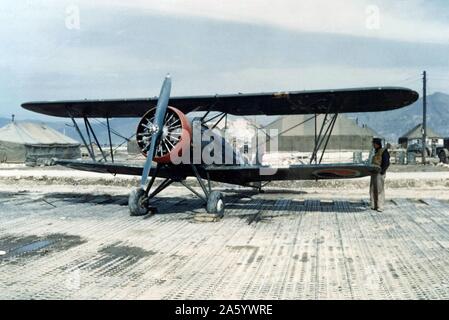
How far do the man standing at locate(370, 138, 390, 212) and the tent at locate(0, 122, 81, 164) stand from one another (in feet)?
93.8

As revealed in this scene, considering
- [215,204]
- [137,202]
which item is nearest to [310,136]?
[215,204]

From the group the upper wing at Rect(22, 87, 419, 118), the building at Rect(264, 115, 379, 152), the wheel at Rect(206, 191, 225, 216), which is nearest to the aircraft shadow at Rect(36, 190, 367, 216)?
the wheel at Rect(206, 191, 225, 216)

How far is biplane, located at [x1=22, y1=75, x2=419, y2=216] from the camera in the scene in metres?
9.78

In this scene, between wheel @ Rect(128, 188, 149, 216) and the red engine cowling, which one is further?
wheel @ Rect(128, 188, 149, 216)

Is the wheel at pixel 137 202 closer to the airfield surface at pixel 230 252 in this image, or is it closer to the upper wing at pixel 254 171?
the airfield surface at pixel 230 252

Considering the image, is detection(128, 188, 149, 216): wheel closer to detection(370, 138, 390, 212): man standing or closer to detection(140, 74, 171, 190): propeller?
detection(140, 74, 171, 190): propeller

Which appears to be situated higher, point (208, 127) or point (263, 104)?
point (263, 104)

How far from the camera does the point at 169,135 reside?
988cm

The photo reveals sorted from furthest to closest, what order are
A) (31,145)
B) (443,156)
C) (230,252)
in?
(31,145) < (443,156) < (230,252)

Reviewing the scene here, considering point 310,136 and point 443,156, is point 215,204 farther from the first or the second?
point 310,136

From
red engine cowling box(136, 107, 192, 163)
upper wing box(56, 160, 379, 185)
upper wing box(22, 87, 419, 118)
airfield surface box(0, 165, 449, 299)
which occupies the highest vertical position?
upper wing box(22, 87, 419, 118)

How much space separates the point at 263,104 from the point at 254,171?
6.03ft

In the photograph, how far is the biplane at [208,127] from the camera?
9783 mm

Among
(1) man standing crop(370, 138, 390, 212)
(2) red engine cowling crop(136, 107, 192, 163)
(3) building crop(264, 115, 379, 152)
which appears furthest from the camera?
(3) building crop(264, 115, 379, 152)
